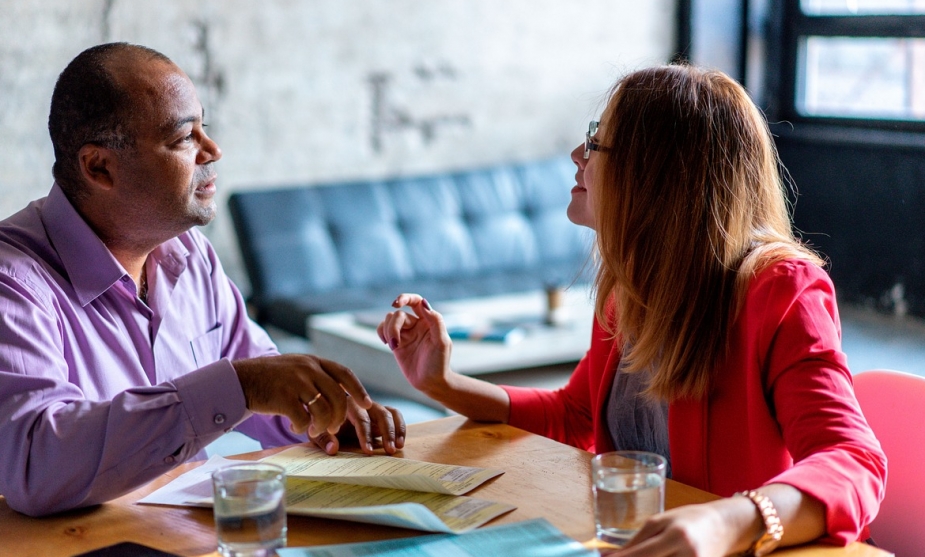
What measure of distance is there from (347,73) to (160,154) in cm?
303

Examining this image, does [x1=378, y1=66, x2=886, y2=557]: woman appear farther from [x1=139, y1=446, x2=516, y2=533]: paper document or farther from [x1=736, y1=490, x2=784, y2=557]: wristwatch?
[x1=139, y1=446, x2=516, y2=533]: paper document

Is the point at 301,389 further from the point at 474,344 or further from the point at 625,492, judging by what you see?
the point at 474,344

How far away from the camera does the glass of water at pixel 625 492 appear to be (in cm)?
112

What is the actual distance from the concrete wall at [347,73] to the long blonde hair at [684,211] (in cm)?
284

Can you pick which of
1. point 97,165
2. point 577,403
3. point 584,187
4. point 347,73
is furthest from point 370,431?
point 347,73

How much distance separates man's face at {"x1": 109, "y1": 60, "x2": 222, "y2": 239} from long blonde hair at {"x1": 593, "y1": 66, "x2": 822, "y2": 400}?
702 mm

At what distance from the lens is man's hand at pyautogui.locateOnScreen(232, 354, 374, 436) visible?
4.24 feet

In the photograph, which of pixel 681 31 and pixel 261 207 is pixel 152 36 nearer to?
pixel 261 207

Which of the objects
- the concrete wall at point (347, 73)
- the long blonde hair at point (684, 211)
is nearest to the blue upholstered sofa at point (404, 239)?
the concrete wall at point (347, 73)

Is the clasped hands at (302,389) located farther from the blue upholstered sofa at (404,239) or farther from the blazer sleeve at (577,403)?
the blue upholstered sofa at (404,239)

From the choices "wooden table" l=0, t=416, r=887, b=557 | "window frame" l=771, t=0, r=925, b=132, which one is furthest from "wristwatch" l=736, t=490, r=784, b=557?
"window frame" l=771, t=0, r=925, b=132

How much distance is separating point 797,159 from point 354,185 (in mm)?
2388

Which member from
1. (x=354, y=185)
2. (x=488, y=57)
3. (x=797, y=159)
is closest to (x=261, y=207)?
(x=354, y=185)

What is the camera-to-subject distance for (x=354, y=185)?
4.36 m
